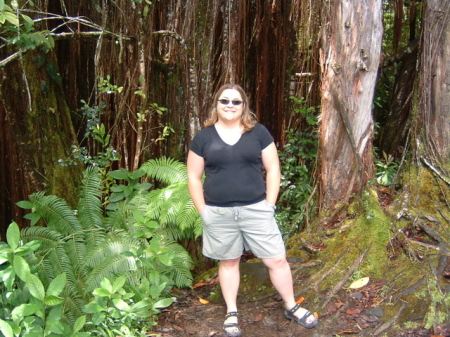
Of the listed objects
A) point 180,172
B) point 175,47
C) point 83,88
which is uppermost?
point 175,47

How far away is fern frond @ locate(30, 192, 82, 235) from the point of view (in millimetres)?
4203

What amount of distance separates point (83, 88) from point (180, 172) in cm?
217

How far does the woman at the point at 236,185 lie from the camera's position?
2.90 meters

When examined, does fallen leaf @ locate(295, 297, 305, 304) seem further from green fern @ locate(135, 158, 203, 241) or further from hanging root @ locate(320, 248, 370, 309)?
green fern @ locate(135, 158, 203, 241)

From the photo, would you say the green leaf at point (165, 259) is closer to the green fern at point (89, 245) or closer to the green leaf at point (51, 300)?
the green fern at point (89, 245)

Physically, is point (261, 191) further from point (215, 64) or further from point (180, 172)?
point (215, 64)

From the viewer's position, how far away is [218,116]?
3.05 m

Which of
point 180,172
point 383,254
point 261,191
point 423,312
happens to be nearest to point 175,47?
point 180,172

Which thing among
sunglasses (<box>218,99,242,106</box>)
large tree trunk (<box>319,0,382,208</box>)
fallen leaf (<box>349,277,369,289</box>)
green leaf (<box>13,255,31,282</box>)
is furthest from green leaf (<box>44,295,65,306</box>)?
large tree trunk (<box>319,0,382,208</box>)

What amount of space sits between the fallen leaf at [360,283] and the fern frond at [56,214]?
2214 millimetres

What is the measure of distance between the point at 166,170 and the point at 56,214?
3.24 feet

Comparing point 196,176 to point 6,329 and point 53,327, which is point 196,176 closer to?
point 53,327

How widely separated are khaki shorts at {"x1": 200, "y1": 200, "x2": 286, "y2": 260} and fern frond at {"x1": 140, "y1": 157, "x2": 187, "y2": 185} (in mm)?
1392

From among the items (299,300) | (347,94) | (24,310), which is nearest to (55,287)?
(24,310)
